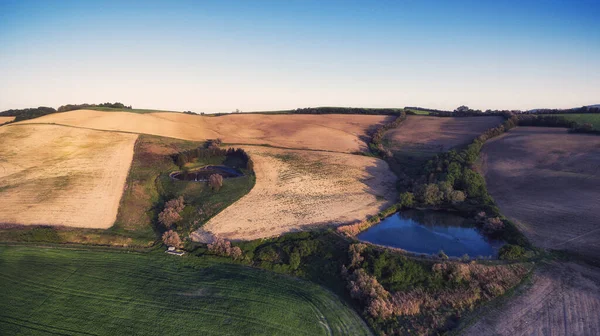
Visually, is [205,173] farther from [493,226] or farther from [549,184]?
[549,184]

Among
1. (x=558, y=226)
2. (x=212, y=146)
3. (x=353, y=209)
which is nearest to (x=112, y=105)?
(x=212, y=146)

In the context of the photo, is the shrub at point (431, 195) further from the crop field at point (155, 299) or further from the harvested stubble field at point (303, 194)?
the crop field at point (155, 299)

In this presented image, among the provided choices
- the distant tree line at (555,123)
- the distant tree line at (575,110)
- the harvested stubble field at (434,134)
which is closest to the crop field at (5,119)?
the harvested stubble field at (434,134)

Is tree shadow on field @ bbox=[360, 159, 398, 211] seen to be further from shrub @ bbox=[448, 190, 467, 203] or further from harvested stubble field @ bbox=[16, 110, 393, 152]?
harvested stubble field @ bbox=[16, 110, 393, 152]

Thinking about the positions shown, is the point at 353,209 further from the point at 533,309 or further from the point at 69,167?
the point at 69,167

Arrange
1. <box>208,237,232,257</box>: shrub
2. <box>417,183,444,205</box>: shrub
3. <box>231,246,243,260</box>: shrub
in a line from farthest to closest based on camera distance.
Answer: <box>417,183,444,205</box>: shrub
<box>208,237,232,257</box>: shrub
<box>231,246,243,260</box>: shrub

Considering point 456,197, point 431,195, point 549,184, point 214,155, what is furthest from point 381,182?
point 214,155

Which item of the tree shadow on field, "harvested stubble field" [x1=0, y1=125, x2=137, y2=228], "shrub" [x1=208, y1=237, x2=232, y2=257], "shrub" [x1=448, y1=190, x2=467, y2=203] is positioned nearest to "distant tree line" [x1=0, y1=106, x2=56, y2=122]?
"harvested stubble field" [x1=0, y1=125, x2=137, y2=228]
